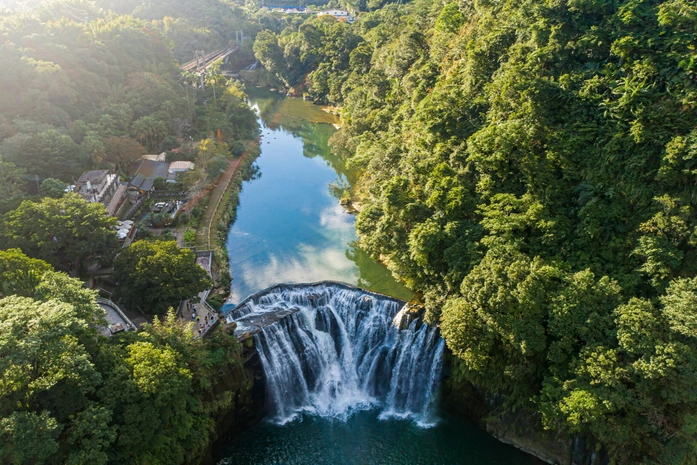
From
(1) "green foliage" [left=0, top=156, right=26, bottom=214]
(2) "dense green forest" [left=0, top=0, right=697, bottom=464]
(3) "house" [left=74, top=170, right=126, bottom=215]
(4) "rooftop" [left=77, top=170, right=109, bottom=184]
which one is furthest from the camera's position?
(4) "rooftop" [left=77, top=170, right=109, bottom=184]

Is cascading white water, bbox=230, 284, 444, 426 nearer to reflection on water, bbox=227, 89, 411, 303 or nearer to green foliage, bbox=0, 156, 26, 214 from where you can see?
reflection on water, bbox=227, 89, 411, 303

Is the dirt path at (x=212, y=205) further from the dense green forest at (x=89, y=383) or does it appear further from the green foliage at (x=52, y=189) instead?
the dense green forest at (x=89, y=383)

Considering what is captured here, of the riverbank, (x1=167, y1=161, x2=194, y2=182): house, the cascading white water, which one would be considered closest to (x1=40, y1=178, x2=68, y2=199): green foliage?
the riverbank

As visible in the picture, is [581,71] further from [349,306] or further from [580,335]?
[349,306]

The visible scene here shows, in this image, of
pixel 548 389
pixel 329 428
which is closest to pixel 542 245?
pixel 548 389

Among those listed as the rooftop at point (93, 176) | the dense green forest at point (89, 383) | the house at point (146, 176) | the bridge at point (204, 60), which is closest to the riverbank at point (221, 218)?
the house at point (146, 176)

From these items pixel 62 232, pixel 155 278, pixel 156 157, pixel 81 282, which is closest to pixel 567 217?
pixel 155 278

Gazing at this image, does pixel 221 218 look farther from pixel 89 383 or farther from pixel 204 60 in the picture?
pixel 204 60
